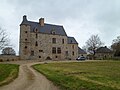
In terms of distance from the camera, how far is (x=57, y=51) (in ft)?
266

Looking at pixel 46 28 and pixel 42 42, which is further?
pixel 46 28

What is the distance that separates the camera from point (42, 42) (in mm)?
77812

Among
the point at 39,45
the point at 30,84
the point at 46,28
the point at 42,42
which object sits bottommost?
the point at 30,84

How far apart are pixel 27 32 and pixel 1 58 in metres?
13.1

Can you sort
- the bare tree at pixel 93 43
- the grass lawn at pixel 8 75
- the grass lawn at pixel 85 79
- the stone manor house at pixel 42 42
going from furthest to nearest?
1. the bare tree at pixel 93 43
2. the stone manor house at pixel 42 42
3. the grass lawn at pixel 8 75
4. the grass lawn at pixel 85 79

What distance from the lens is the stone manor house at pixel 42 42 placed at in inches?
2876

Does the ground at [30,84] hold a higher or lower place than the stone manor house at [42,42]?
lower

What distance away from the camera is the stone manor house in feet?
240

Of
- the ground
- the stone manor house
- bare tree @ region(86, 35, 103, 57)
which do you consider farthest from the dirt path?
bare tree @ region(86, 35, 103, 57)

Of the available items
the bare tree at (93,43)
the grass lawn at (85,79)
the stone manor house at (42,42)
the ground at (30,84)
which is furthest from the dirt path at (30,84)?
the bare tree at (93,43)

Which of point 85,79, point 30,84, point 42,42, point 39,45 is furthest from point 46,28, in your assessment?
point 30,84

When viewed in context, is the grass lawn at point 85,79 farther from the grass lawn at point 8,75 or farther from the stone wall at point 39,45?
the stone wall at point 39,45

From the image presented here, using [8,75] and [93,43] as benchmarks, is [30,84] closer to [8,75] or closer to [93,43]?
[8,75]

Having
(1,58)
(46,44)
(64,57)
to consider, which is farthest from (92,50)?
(1,58)
